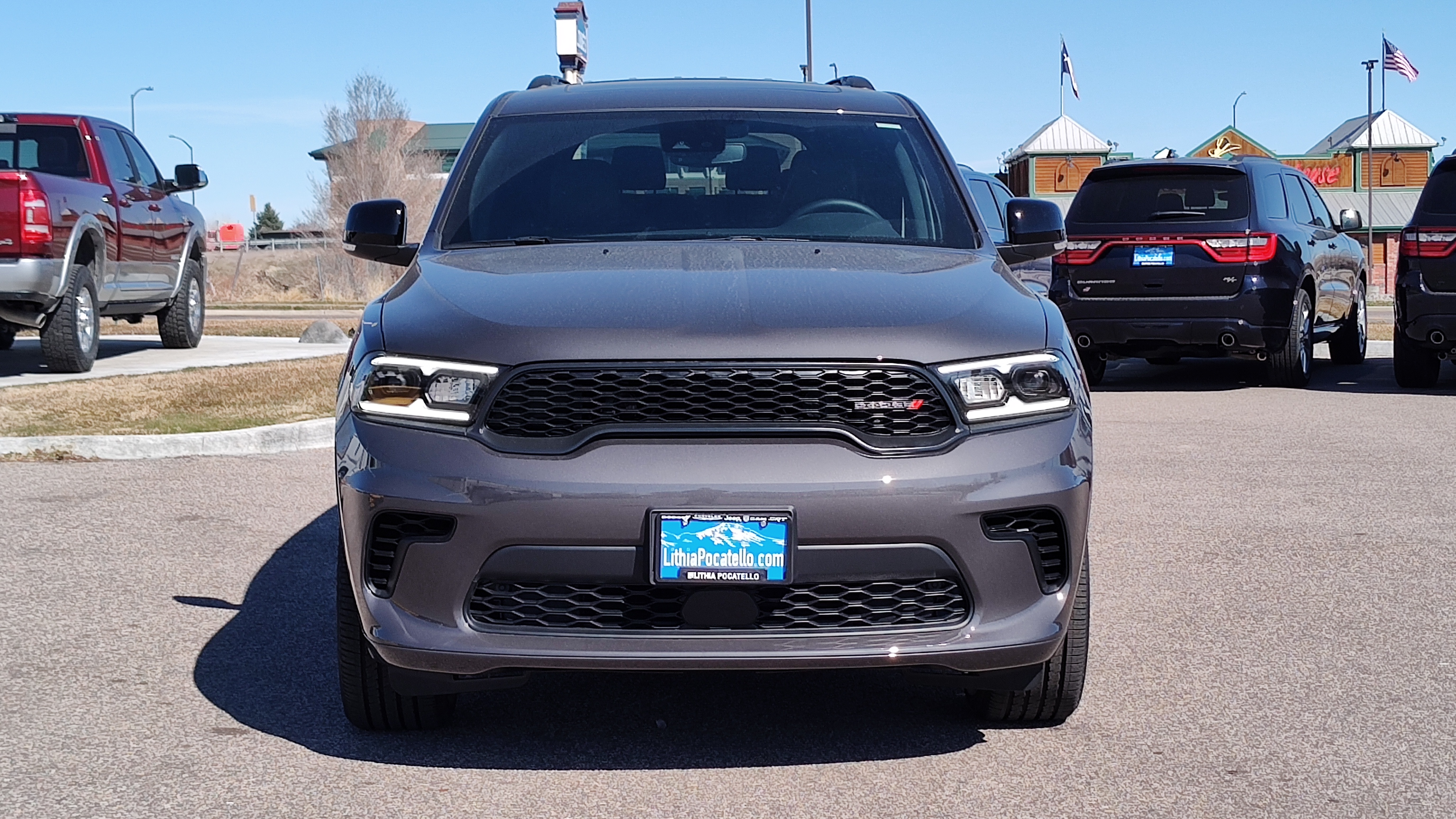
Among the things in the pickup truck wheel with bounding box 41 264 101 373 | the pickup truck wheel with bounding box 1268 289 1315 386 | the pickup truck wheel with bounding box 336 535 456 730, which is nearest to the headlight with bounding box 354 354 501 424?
the pickup truck wheel with bounding box 336 535 456 730

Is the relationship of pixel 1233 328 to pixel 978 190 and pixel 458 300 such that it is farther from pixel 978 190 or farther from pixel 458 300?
pixel 458 300

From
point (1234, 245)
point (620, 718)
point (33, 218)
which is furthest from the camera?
point (1234, 245)

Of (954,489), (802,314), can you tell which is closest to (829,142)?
(802,314)

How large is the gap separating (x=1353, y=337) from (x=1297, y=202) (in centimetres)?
272

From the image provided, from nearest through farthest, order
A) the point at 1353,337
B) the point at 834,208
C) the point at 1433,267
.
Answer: the point at 834,208 → the point at 1433,267 → the point at 1353,337

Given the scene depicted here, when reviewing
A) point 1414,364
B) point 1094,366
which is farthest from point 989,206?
point 1414,364

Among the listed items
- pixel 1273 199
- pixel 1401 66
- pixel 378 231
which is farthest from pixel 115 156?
pixel 1401 66

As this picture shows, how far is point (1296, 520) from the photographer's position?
7195mm

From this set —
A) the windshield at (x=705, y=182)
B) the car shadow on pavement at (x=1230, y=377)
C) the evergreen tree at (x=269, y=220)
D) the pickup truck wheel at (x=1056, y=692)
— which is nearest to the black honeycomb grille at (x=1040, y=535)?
the pickup truck wheel at (x=1056, y=692)

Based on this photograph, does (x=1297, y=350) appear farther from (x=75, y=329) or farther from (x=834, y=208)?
(x=75, y=329)

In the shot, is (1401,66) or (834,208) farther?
(1401,66)

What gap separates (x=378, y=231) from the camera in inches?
203

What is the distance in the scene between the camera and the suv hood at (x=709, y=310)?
361cm

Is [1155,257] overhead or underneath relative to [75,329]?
overhead
